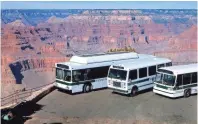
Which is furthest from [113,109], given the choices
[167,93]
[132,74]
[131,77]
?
[167,93]

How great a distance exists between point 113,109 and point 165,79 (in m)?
3.89

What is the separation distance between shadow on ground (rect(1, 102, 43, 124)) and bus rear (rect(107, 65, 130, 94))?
4804 mm

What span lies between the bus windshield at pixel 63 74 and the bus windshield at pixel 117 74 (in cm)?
255

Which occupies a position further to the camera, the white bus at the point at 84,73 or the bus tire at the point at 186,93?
the white bus at the point at 84,73

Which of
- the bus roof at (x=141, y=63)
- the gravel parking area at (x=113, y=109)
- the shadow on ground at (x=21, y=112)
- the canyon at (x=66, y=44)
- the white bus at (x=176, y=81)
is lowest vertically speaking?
the canyon at (x=66, y=44)

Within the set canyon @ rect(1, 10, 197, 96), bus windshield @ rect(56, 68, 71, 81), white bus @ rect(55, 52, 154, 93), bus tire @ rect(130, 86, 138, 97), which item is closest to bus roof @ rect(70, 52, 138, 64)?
white bus @ rect(55, 52, 154, 93)

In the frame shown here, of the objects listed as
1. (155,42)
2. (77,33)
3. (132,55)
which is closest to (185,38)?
(155,42)

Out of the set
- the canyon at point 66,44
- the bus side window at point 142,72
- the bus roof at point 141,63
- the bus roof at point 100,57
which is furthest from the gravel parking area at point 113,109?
the canyon at point 66,44

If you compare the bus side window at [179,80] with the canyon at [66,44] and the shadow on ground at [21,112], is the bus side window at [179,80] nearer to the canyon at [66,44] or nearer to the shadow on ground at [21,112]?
the shadow on ground at [21,112]

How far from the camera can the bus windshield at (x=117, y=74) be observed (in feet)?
75.1

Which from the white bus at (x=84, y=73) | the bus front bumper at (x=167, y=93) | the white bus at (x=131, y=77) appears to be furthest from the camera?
the white bus at (x=84, y=73)

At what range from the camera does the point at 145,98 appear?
74.8 ft

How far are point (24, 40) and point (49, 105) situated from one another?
125 metres

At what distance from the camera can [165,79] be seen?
2225cm
